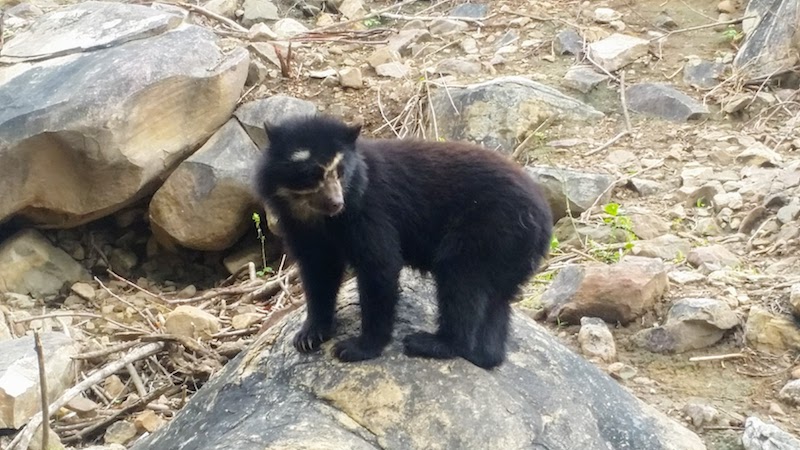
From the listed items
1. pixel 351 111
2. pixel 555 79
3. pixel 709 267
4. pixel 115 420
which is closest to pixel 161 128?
pixel 351 111

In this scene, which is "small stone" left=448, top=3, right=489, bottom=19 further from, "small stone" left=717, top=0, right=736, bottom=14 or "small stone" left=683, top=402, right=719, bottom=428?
"small stone" left=683, top=402, right=719, bottom=428

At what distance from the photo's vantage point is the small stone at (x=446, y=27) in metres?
10.8

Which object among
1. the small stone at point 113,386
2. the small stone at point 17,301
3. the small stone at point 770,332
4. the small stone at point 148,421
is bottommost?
the small stone at point 17,301

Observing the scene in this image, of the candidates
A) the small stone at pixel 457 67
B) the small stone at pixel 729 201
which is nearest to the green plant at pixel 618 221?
the small stone at pixel 729 201

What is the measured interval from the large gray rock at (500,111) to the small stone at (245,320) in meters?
→ 2.64

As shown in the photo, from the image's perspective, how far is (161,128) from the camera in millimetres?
8492

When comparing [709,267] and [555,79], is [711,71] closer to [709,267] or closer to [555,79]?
[555,79]

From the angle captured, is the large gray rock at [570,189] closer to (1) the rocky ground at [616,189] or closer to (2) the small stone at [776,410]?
(1) the rocky ground at [616,189]

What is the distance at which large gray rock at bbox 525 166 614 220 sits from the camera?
26.7 feet

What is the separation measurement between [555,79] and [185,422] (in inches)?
244

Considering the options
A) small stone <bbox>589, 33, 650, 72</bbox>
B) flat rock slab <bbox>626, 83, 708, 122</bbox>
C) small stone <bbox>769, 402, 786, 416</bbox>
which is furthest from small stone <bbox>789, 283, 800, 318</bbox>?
small stone <bbox>589, 33, 650, 72</bbox>

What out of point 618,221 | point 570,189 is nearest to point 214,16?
point 570,189

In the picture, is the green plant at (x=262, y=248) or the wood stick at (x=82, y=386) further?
the green plant at (x=262, y=248)

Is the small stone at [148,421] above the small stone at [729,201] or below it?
below
